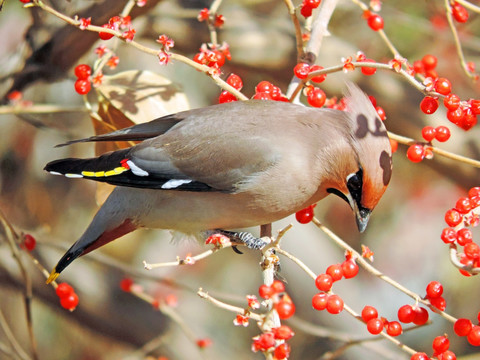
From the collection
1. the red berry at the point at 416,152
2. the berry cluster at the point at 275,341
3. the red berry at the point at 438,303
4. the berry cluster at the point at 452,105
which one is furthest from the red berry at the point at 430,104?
the berry cluster at the point at 275,341

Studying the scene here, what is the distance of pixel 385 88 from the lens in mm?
3326

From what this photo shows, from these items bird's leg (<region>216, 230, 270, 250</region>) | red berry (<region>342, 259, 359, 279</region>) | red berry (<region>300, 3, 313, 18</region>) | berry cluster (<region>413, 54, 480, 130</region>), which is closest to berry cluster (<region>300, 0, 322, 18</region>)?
red berry (<region>300, 3, 313, 18</region>)

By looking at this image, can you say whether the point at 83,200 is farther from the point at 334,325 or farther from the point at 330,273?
the point at 330,273

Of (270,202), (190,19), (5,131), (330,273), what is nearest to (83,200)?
(5,131)

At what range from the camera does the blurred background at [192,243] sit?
9.74 feet

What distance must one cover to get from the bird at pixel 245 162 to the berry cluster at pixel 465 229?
1.02ft

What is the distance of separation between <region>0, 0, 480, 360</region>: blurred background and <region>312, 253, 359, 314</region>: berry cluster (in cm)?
65

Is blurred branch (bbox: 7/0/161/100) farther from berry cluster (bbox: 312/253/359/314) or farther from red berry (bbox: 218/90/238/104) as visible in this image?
berry cluster (bbox: 312/253/359/314)

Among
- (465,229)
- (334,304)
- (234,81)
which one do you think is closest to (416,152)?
(465,229)

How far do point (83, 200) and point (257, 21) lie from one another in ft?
5.19

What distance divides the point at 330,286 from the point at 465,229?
1.20 ft

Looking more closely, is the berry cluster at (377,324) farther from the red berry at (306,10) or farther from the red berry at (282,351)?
the red berry at (306,10)

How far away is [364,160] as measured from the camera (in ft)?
6.66

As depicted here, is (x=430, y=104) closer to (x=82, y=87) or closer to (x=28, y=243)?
(x=82, y=87)
